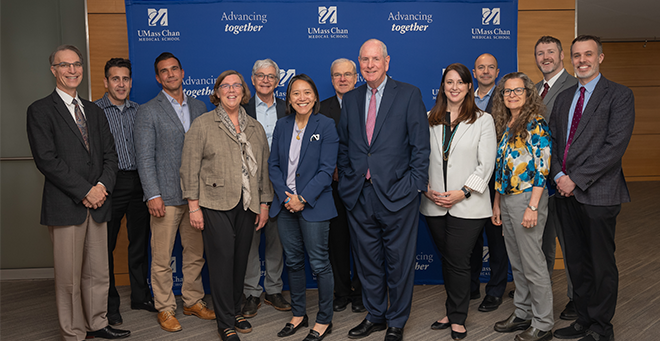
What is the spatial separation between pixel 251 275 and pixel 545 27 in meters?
3.76

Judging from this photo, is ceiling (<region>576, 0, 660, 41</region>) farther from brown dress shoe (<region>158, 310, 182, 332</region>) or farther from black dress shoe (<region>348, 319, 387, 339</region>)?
brown dress shoe (<region>158, 310, 182, 332</region>)

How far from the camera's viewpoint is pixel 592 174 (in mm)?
2506

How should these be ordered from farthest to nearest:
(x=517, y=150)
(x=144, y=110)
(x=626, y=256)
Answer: (x=626, y=256)
(x=144, y=110)
(x=517, y=150)

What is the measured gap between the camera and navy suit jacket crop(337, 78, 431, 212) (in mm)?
2588

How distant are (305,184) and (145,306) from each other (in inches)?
75.9

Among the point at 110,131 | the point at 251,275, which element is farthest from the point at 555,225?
the point at 110,131

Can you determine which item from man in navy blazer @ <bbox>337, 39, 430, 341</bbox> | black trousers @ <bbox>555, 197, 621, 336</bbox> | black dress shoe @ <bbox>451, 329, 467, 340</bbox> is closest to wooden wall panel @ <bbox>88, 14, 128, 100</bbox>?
man in navy blazer @ <bbox>337, 39, 430, 341</bbox>

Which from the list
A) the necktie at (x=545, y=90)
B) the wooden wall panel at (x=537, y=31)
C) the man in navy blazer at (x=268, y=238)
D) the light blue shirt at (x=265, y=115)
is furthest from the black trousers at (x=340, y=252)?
the wooden wall panel at (x=537, y=31)

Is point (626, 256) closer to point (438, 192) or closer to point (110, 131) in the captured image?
point (438, 192)

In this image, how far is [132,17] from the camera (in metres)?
3.68

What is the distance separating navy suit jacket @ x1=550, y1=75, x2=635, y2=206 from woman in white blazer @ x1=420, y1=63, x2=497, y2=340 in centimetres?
54

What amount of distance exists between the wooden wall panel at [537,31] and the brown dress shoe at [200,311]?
379cm

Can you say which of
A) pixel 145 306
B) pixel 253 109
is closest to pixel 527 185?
pixel 253 109

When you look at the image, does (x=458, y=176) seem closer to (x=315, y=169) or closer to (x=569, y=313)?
(x=315, y=169)
